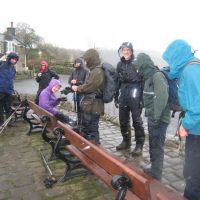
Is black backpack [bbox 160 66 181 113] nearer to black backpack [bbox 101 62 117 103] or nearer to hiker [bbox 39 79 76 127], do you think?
black backpack [bbox 101 62 117 103]

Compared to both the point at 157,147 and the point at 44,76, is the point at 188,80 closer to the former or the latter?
the point at 157,147

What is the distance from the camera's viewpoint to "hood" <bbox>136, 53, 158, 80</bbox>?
4.85 meters

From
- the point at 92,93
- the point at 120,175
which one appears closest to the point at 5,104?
the point at 92,93

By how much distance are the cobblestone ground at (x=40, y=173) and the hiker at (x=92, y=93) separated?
28.8 inches

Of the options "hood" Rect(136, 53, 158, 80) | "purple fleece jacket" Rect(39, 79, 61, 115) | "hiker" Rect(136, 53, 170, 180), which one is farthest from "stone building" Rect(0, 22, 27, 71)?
"hiker" Rect(136, 53, 170, 180)

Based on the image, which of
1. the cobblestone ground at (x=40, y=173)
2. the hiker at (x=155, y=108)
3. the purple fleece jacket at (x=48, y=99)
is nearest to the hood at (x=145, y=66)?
the hiker at (x=155, y=108)

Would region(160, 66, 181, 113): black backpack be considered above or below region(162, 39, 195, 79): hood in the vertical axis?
below

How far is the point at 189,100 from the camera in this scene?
3.08 meters

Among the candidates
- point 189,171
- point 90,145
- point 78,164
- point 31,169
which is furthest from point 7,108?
point 189,171

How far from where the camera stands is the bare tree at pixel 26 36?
70.6m

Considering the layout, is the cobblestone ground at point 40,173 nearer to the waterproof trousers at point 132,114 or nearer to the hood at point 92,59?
the waterproof trousers at point 132,114

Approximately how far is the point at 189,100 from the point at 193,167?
697 millimetres

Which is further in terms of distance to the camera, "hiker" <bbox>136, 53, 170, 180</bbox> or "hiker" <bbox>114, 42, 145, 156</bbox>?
"hiker" <bbox>114, 42, 145, 156</bbox>

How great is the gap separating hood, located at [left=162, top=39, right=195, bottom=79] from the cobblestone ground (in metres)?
1.97
